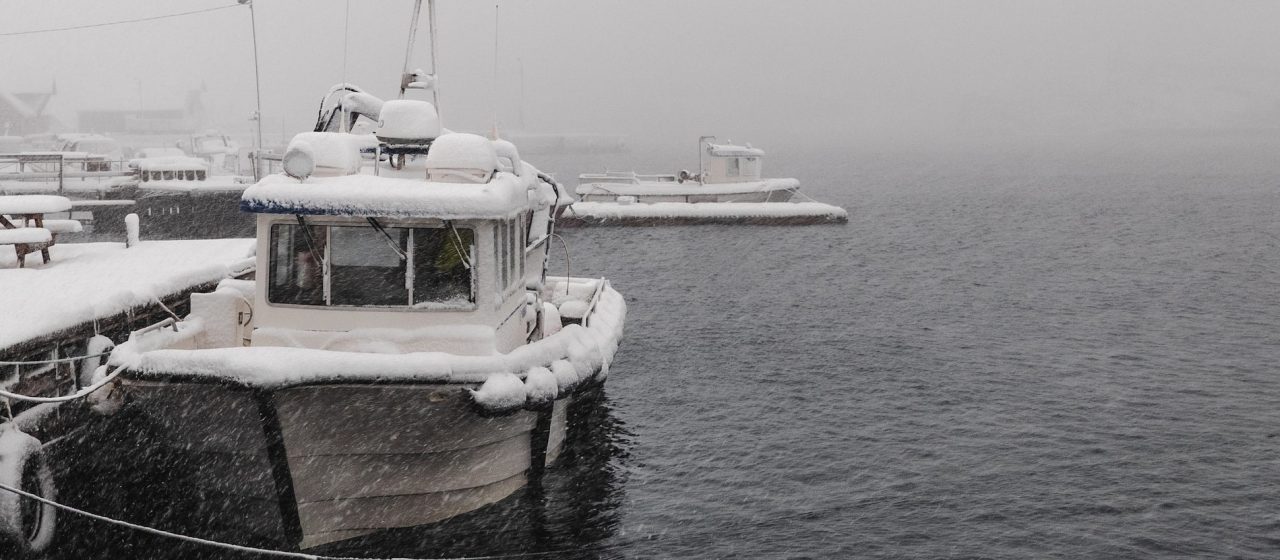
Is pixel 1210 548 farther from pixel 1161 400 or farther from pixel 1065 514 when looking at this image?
pixel 1161 400

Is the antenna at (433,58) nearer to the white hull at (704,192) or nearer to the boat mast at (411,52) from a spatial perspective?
the boat mast at (411,52)

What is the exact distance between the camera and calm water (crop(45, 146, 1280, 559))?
1404 cm

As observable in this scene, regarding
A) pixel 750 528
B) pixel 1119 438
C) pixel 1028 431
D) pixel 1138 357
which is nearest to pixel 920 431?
pixel 1028 431

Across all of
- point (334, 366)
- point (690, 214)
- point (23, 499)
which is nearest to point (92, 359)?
point (23, 499)

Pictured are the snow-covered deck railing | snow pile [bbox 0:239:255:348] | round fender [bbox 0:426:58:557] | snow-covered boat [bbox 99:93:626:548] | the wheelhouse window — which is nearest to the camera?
the snow-covered deck railing

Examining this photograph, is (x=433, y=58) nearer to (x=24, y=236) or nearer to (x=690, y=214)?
(x=24, y=236)

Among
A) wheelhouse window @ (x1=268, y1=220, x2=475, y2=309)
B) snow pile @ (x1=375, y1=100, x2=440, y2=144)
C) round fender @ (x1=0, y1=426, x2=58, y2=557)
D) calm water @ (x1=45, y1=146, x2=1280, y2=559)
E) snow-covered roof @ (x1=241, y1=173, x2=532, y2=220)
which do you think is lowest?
calm water @ (x1=45, y1=146, x2=1280, y2=559)

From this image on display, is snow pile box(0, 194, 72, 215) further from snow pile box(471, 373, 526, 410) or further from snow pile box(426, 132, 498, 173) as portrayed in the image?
snow pile box(471, 373, 526, 410)

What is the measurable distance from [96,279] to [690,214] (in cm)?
4266

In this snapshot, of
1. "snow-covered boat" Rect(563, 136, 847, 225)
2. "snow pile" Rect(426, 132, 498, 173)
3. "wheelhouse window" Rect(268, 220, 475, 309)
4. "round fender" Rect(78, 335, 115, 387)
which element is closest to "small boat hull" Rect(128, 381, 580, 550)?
"wheelhouse window" Rect(268, 220, 475, 309)

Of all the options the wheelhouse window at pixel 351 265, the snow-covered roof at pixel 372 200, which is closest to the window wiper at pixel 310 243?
the wheelhouse window at pixel 351 265

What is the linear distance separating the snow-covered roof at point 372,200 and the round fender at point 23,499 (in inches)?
154

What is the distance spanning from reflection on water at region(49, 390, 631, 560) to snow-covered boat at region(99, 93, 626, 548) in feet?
1.00

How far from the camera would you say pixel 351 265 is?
1206cm
